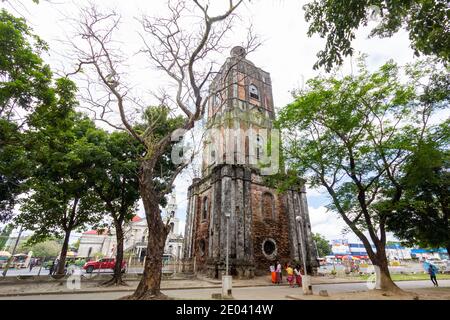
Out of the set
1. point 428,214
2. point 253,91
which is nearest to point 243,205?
point 428,214

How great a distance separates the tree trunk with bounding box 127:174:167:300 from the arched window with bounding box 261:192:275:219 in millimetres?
14044

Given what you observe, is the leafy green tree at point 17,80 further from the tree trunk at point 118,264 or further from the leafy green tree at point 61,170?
the tree trunk at point 118,264

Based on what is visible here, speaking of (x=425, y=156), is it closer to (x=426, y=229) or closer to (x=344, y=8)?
(x=426, y=229)

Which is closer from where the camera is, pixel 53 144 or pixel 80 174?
pixel 53 144

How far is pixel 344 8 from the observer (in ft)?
16.8

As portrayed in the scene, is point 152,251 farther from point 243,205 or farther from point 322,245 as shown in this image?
point 322,245

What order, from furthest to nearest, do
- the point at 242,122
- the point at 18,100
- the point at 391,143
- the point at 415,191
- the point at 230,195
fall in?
the point at 242,122 < the point at 230,195 < the point at 415,191 < the point at 391,143 < the point at 18,100

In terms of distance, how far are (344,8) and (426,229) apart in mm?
15448

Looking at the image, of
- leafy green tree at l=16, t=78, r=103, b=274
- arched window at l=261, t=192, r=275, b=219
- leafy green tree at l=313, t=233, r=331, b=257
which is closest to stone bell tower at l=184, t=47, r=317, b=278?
arched window at l=261, t=192, r=275, b=219

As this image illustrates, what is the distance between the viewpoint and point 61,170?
39.3 ft

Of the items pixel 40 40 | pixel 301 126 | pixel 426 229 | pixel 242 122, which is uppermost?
pixel 242 122

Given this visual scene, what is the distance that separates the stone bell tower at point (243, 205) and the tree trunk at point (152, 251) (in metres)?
9.26

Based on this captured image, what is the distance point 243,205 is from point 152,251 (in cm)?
1241

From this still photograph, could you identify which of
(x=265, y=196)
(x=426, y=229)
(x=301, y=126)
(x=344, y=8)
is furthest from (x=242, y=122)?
(x=344, y=8)
